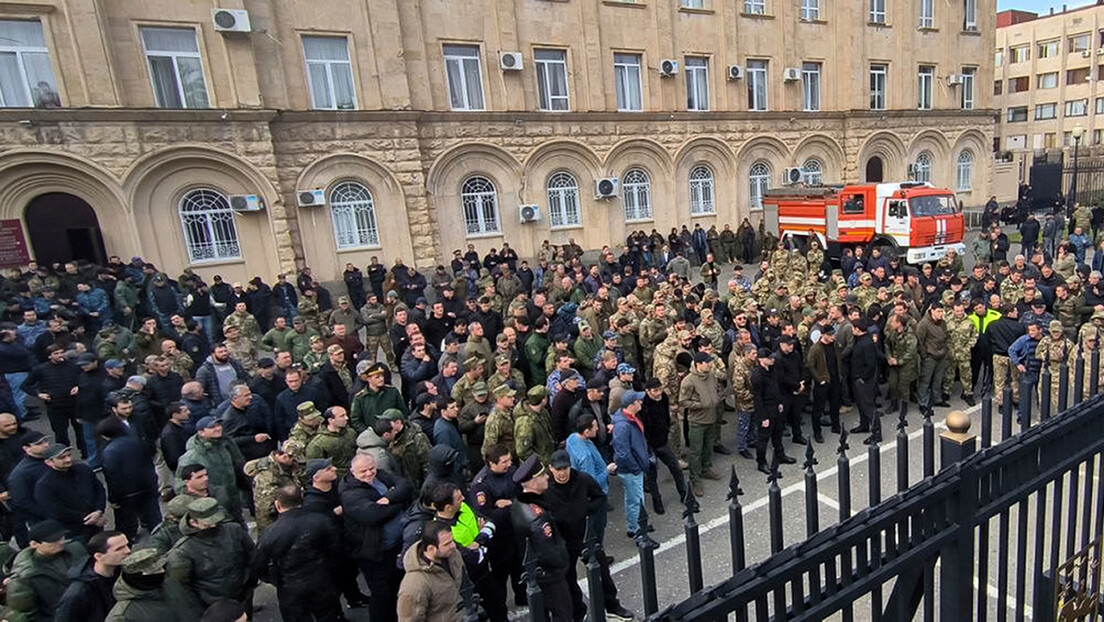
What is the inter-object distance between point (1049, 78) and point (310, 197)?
195ft

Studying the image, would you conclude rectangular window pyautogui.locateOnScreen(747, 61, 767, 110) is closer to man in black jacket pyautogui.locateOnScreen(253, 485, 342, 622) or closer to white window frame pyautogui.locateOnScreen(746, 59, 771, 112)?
white window frame pyautogui.locateOnScreen(746, 59, 771, 112)

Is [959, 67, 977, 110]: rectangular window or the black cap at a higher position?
[959, 67, 977, 110]: rectangular window

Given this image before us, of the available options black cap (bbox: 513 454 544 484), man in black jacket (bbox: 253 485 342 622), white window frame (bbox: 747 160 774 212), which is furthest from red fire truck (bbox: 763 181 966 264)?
man in black jacket (bbox: 253 485 342 622)

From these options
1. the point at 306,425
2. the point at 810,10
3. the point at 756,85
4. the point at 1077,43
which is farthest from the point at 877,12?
the point at 1077,43

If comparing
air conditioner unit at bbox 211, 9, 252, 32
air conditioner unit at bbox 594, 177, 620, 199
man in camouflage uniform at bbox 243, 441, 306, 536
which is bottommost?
man in camouflage uniform at bbox 243, 441, 306, 536

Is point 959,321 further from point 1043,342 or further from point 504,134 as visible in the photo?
point 504,134

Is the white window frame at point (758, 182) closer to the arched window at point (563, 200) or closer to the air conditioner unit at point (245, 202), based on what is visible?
the arched window at point (563, 200)

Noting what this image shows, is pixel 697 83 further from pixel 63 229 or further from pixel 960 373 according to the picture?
pixel 63 229

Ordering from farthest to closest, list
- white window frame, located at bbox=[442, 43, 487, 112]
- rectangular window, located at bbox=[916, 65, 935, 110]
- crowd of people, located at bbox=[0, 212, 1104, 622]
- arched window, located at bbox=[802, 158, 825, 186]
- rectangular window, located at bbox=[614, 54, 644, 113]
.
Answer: rectangular window, located at bbox=[916, 65, 935, 110] → arched window, located at bbox=[802, 158, 825, 186] → rectangular window, located at bbox=[614, 54, 644, 113] → white window frame, located at bbox=[442, 43, 487, 112] → crowd of people, located at bbox=[0, 212, 1104, 622]

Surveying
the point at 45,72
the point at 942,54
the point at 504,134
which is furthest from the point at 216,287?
the point at 942,54

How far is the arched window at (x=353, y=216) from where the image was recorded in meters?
17.5

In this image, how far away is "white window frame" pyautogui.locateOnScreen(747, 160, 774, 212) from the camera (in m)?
23.9

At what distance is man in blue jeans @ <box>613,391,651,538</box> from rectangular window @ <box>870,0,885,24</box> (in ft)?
86.6

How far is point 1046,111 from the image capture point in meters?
49.6
